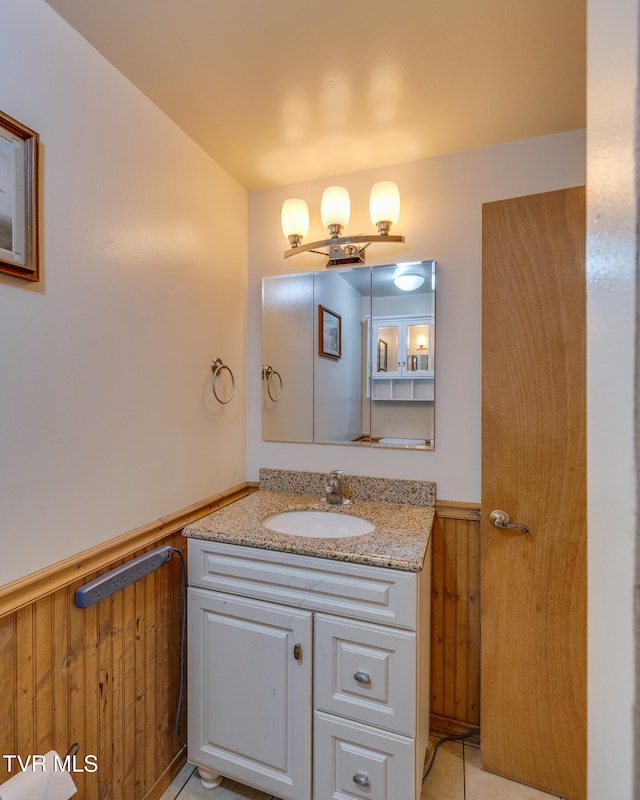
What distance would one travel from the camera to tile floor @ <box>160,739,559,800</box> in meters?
1.35

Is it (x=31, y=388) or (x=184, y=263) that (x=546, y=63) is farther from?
(x=31, y=388)

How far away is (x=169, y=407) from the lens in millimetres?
1462

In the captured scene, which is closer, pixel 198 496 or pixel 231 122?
pixel 231 122

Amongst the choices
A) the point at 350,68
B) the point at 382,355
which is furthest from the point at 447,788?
the point at 350,68

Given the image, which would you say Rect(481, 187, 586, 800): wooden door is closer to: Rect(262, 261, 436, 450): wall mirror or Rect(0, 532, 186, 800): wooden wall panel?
Rect(262, 261, 436, 450): wall mirror

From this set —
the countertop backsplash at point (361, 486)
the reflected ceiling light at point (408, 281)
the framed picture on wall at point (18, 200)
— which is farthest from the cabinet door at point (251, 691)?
the reflected ceiling light at point (408, 281)

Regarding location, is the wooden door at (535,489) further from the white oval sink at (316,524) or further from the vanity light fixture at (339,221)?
the white oval sink at (316,524)

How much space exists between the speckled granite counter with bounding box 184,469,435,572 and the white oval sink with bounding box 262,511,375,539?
21 millimetres

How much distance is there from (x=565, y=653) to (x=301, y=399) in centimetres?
137

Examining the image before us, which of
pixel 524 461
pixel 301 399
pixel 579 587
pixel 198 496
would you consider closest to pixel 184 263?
pixel 301 399

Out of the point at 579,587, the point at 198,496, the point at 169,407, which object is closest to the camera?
the point at 579,587

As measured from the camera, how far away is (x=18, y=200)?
954 mm

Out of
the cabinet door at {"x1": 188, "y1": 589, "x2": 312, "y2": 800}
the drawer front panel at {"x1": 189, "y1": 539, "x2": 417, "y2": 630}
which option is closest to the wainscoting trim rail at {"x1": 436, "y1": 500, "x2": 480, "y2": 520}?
the drawer front panel at {"x1": 189, "y1": 539, "x2": 417, "y2": 630}

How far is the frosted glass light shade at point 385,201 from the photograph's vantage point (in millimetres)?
1622
